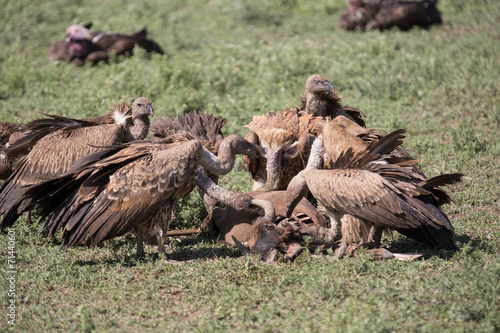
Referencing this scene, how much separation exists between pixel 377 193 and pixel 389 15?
8.81m

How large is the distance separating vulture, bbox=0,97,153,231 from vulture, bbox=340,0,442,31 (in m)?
7.74

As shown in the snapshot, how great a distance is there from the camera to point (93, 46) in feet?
37.7

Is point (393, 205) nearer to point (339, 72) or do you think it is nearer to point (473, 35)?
point (339, 72)

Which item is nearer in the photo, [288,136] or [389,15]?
[288,136]

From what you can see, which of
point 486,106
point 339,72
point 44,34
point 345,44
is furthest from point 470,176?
point 44,34

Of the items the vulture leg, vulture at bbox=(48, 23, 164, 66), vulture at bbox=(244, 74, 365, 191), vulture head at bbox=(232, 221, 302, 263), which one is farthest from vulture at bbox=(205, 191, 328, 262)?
vulture at bbox=(48, 23, 164, 66)

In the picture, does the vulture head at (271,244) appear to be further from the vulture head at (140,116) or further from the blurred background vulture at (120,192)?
the vulture head at (140,116)

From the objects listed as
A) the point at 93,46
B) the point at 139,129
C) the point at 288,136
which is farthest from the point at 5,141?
the point at 93,46

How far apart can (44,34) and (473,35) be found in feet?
32.8

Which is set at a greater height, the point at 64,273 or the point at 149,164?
the point at 149,164

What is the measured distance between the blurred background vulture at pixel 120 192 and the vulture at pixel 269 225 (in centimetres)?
70

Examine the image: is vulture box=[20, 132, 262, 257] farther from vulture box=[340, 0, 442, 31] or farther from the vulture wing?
vulture box=[340, 0, 442, 31]

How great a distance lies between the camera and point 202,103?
9.28 meters

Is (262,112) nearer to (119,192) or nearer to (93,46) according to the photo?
(119,192)
